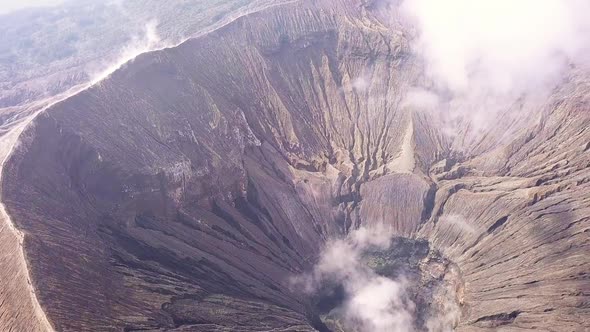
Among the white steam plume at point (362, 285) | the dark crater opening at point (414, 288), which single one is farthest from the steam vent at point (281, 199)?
the white steam plume at point (362, 285)

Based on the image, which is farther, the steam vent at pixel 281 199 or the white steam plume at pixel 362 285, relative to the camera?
the white steam plume at pixel 362 285

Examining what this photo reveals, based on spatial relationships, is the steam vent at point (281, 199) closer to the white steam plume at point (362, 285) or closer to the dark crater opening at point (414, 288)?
the dark crater opening at point (414, 288)

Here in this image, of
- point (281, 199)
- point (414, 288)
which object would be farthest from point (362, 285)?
point (281, 199)

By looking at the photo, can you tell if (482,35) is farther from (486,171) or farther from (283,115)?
(283,115)

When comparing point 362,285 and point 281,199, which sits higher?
point 281,199

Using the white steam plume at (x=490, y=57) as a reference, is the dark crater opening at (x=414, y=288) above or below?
below

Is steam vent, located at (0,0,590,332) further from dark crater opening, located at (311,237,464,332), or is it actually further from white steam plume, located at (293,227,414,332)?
white steam plume, located at (293,227,414,332)

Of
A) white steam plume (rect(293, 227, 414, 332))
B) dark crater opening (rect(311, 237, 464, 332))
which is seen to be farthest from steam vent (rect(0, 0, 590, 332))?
white steam plume (rect(293, 227, 414, 332))

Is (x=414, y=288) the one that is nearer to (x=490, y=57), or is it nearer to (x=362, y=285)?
(x=362, y=285)

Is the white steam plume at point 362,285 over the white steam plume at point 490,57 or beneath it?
beneath

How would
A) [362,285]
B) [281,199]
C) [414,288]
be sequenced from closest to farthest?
[414,288], [362,285], [281,199]
